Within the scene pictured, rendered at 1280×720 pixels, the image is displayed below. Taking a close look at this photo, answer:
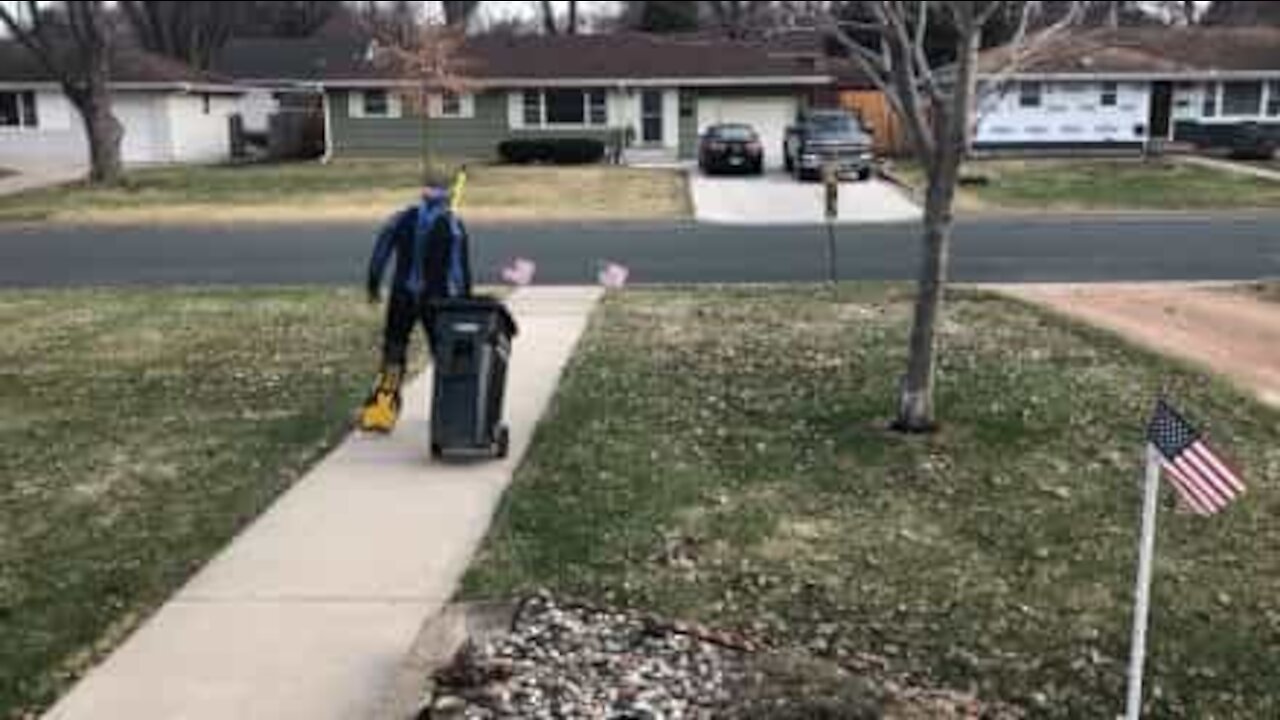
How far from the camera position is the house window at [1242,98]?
4800 cm

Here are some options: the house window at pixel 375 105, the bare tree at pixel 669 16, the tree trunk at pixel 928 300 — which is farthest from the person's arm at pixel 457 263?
the bare tree at pixel 669 16

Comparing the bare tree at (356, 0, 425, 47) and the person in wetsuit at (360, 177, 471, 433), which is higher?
the bare tree at (356, 0, 425, 47)

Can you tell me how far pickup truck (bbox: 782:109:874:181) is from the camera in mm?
37812

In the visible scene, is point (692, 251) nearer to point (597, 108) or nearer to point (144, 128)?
point (597, 108)

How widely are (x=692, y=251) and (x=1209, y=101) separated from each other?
101 feet

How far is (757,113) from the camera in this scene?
49.2 metres

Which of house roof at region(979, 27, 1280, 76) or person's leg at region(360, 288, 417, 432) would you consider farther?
house roof at region(979, 27, 1280, 76)

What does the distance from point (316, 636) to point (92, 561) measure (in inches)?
72.3

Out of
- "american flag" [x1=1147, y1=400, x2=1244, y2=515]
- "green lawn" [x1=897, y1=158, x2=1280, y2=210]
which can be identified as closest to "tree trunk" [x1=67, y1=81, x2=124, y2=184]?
"green lawn" [x1=897, y1=158, x2=1280, y2=210]

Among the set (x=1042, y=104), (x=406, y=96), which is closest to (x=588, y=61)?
(x=406, y=96)

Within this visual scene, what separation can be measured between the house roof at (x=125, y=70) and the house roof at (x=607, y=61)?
15.5 feet

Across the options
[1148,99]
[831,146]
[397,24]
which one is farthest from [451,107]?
[1148,99]

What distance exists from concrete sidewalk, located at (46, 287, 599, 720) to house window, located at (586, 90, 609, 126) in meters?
39.6

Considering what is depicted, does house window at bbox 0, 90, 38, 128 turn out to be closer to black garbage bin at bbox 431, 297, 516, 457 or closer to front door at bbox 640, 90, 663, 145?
front door at bbox 640, 90, 663, 145
